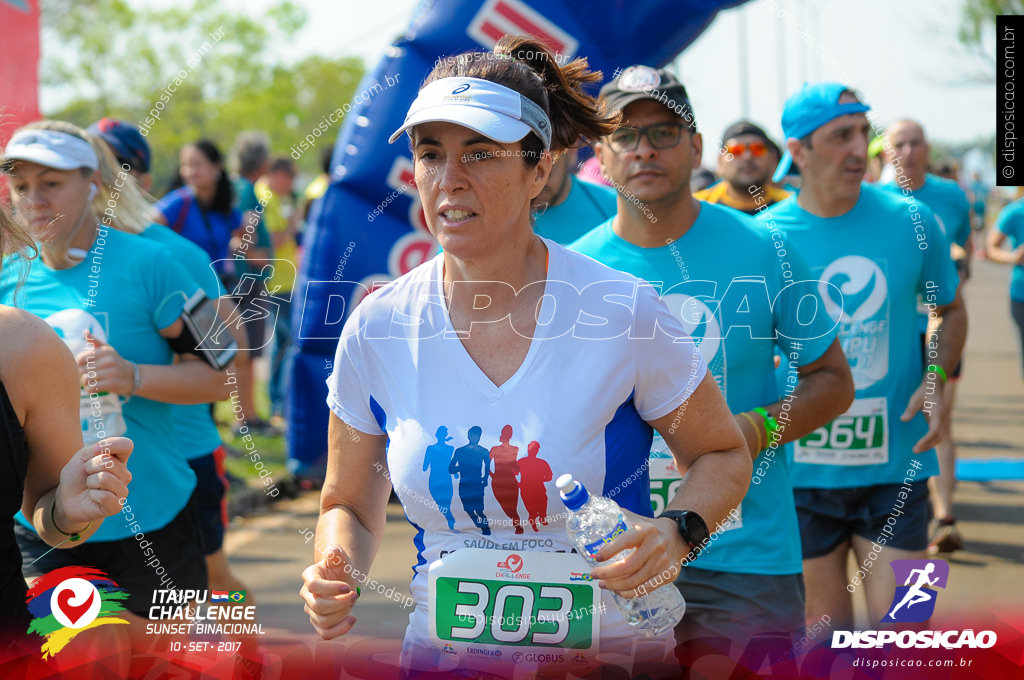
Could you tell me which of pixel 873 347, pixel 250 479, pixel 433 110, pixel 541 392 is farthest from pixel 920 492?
pixel 250 479

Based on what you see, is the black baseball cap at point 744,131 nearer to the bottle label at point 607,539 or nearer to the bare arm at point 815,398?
the bare arm at point 815,398

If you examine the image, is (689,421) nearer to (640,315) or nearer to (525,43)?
A: (640,315)

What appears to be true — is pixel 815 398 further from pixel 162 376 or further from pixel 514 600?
pixel 162 376

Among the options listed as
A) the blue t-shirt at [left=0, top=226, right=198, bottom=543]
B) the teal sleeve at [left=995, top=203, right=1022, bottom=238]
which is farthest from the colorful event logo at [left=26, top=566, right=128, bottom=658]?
the teal sleeve at [left=995, top=203, right=1022, bottom=238]

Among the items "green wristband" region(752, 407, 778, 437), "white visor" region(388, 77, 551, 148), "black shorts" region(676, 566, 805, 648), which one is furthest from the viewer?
"black shorts" region(676, 566, 805, 648)

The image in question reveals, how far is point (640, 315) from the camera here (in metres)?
2.13

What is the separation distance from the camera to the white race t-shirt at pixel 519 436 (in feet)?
6.81

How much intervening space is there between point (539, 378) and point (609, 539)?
0.35m

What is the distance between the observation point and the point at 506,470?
206 cm

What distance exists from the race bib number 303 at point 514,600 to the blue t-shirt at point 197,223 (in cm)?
439

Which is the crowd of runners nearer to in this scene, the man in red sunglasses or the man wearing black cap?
the man wearing black cap

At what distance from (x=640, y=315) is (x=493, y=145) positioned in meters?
0.45

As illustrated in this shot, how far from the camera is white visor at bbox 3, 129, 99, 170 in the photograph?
323 centimetres

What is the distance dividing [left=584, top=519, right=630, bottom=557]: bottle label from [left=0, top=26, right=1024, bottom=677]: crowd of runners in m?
0.06
